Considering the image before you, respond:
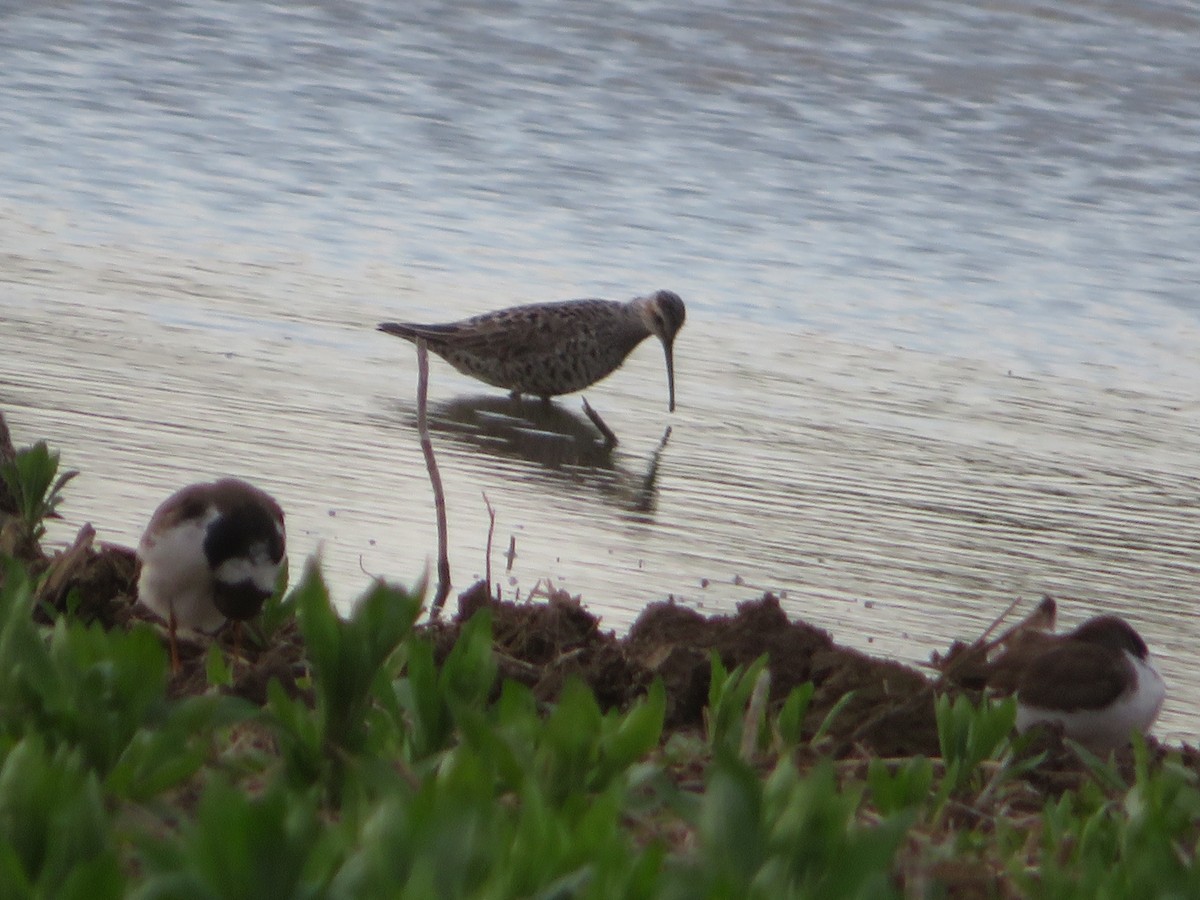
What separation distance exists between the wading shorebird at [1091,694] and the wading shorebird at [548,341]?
369cm

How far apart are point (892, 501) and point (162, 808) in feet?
14.5

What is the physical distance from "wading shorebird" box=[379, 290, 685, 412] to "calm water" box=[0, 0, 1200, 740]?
16 cm

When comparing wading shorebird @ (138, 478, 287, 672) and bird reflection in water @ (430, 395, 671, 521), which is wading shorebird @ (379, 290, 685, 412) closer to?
bird reflection in water @ (430, 395, 671, 521)

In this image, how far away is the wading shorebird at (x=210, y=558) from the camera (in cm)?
438

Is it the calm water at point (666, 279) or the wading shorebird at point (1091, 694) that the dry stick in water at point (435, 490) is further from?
the wading shorebird at point (1091, 694)

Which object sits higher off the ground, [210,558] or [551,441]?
[210,558]

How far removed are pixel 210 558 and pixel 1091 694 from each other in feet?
6.43

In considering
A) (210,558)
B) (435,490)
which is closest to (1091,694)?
(435,490)

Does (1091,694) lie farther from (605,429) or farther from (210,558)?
(605,429)

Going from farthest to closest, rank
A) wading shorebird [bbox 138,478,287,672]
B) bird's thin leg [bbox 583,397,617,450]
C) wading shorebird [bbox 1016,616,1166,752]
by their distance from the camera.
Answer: bird's thin leg [bbox 583,397,617,450]
wading shorebird [bbox 1016,616,1166,752]
wading shorebird [bbox 138,478,287,672]

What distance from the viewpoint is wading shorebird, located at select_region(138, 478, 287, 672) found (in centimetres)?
438

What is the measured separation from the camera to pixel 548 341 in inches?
327

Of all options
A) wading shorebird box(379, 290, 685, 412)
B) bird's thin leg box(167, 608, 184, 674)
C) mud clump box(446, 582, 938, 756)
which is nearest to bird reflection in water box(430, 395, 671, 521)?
wading shorebird box(379, 290, 685, 412)

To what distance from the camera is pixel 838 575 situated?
19.8 ft
